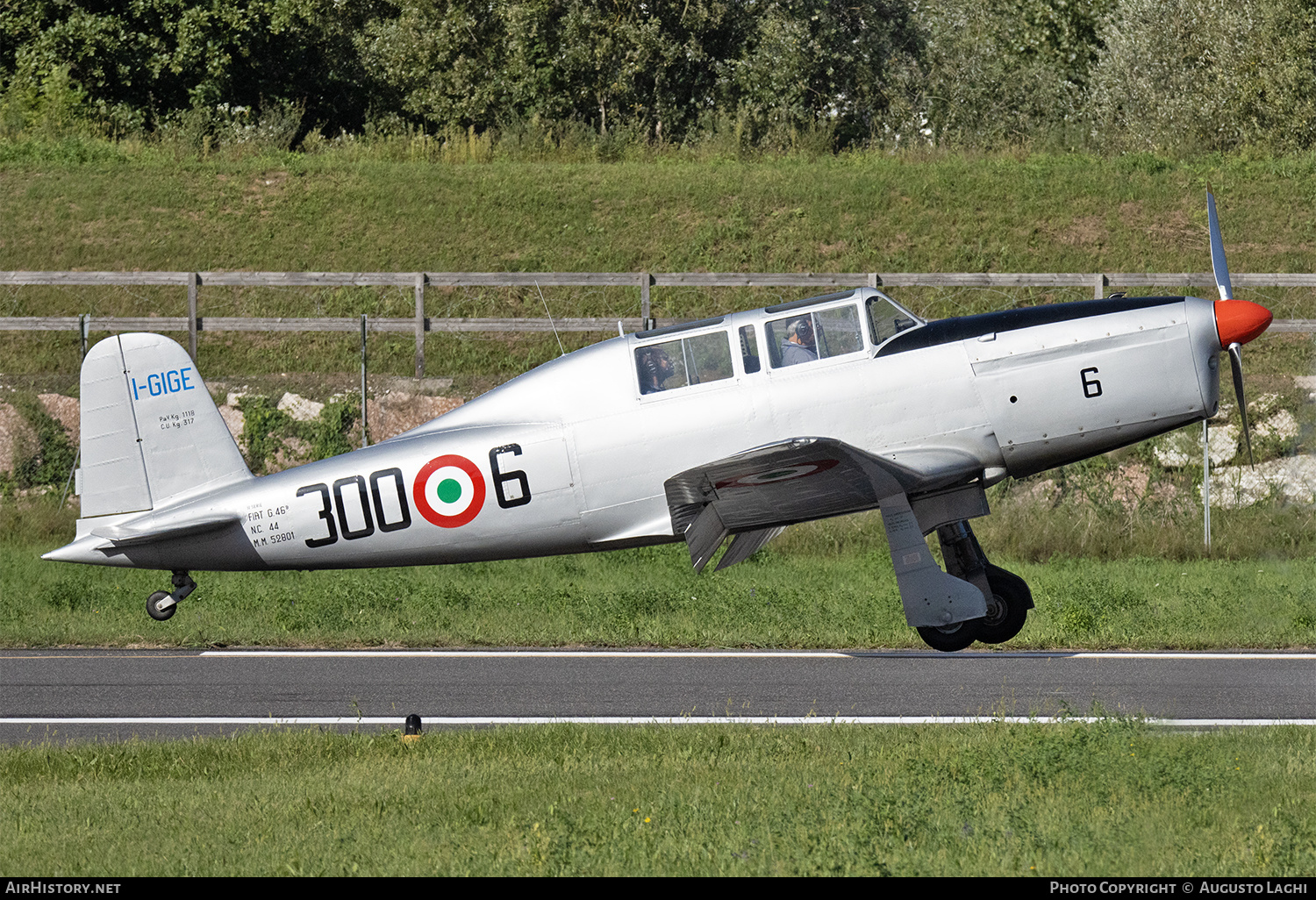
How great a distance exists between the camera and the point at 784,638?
1614 cm

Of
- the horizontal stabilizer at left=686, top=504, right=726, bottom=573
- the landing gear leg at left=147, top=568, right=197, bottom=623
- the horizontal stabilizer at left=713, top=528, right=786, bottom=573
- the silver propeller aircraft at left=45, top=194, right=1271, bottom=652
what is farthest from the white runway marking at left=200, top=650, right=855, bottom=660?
the horizontal stabilizer at left=686, top=504, right=726, bottom=573

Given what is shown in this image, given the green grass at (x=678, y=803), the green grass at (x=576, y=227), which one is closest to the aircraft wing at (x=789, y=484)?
the green grass at (x=678, y=803)

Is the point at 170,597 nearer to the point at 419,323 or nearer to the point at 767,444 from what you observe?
the point at 767,444

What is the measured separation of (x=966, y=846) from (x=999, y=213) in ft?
82.7

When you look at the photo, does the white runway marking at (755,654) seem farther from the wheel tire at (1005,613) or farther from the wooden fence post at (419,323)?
the wooden fence post at (419,323)

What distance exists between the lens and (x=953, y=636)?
12.0 meters

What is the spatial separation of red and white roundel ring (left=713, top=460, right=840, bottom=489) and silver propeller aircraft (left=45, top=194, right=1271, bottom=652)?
2cm

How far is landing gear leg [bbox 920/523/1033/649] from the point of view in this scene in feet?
39.6

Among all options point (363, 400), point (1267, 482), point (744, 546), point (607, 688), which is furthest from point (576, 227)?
point (744, 546)

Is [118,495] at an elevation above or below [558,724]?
above

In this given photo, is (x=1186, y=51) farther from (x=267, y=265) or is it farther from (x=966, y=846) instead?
(x=966, y=846)

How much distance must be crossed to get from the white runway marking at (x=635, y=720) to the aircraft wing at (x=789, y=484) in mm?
1721

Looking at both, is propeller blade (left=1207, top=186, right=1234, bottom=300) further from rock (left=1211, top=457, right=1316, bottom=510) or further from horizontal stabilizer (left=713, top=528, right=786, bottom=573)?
rock (left=1211, top=457, right=1316, bottom=510)

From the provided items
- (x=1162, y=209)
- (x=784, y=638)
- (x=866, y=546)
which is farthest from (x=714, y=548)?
(x=1162, y=209)
